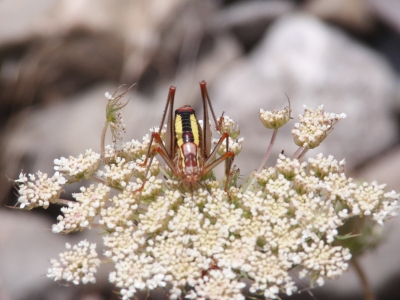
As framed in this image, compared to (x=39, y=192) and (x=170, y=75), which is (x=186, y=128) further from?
(x=170, y=75)

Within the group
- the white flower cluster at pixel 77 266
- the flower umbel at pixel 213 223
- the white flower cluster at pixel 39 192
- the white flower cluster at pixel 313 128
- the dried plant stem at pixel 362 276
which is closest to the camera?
the flower umbel at pixel 213 223

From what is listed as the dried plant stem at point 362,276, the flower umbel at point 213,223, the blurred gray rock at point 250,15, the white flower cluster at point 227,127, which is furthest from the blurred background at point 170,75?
the flower umbel at point 213,223

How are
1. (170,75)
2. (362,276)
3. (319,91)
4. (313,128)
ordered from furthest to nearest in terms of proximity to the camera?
(170,75) < (319,91) < (362,276) < (313,128)

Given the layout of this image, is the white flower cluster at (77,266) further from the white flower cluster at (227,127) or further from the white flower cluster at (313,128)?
the white flower cluster at (313,128)

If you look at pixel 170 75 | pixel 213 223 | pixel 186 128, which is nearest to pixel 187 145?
pixel 186 128

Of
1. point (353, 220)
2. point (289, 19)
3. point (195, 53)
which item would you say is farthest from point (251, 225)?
point (289, 19)

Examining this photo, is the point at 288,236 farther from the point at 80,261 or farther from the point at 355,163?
the point at 355,163

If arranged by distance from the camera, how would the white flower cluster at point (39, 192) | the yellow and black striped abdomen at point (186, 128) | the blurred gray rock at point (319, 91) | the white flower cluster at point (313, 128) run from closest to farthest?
the white flower cluster at point (39, 192)
the white flower cluster at point (313, 128)
the yellow and black striped abdomen at point (186, 128)
the blurred gray rock at point (319, 91)
